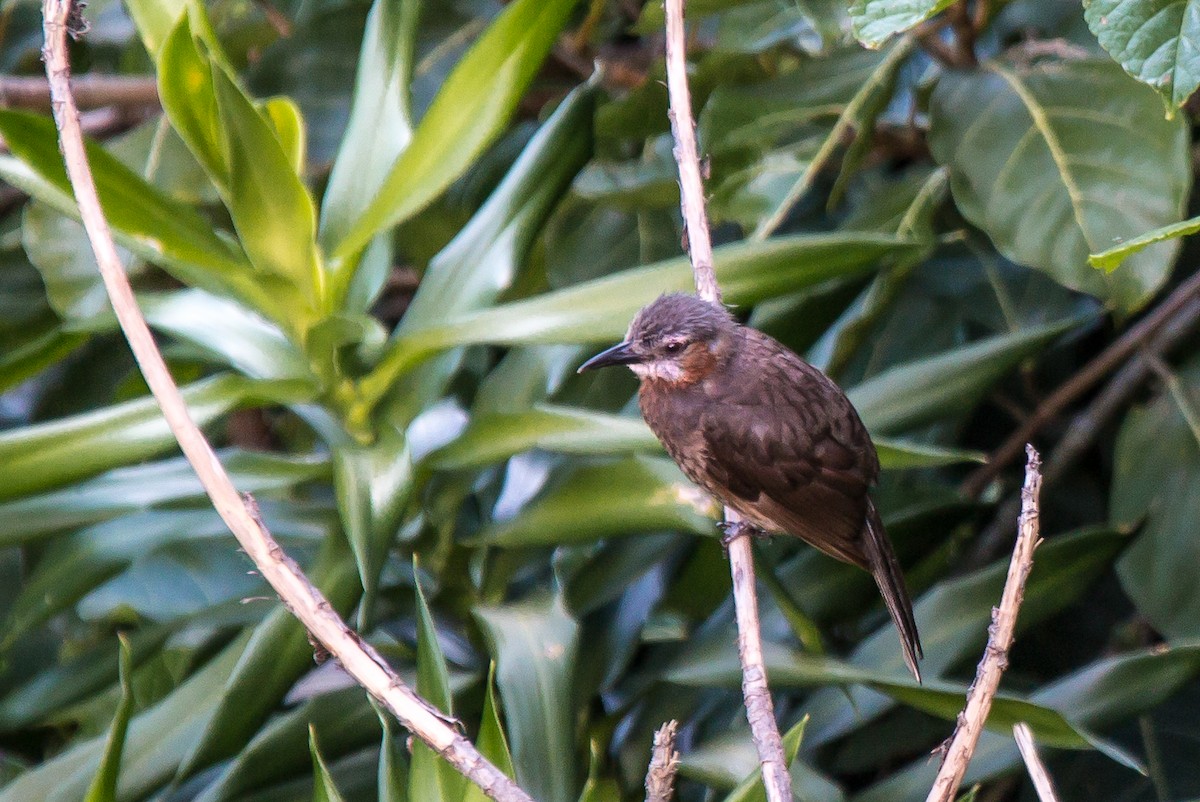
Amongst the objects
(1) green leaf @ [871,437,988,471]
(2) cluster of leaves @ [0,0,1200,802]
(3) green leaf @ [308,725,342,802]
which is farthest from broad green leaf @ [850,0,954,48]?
(3) green leaf @ [308,725,342,802]

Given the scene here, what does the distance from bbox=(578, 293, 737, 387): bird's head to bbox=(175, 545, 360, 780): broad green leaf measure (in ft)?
1.86

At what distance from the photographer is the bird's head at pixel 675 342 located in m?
1.96

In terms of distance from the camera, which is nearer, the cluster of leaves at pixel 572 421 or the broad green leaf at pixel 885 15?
the broad green leaf at pixel 885 15

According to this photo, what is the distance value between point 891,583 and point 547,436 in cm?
56

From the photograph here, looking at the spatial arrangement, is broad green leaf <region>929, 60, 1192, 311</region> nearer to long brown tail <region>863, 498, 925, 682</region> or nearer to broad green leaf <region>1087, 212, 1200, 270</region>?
long brown tail <region>863, 498, 925, 682</region>

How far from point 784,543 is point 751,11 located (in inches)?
37.2

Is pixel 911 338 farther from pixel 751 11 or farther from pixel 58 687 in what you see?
pixel 58 687

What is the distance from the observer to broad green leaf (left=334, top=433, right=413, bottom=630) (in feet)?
5.29

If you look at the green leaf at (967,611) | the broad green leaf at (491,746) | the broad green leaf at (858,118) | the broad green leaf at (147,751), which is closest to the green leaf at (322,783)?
the broad green leaf at (491,746)

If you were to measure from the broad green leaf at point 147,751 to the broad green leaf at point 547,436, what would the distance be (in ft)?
1.49

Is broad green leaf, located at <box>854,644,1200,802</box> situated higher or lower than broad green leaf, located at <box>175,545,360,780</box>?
lower

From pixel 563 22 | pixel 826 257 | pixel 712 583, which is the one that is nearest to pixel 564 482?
pixel 712 583

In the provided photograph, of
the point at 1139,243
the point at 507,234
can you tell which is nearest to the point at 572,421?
the point at 507,234

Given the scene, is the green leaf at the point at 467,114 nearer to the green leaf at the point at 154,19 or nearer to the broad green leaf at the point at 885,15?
the green leaf at the point at 154,19
